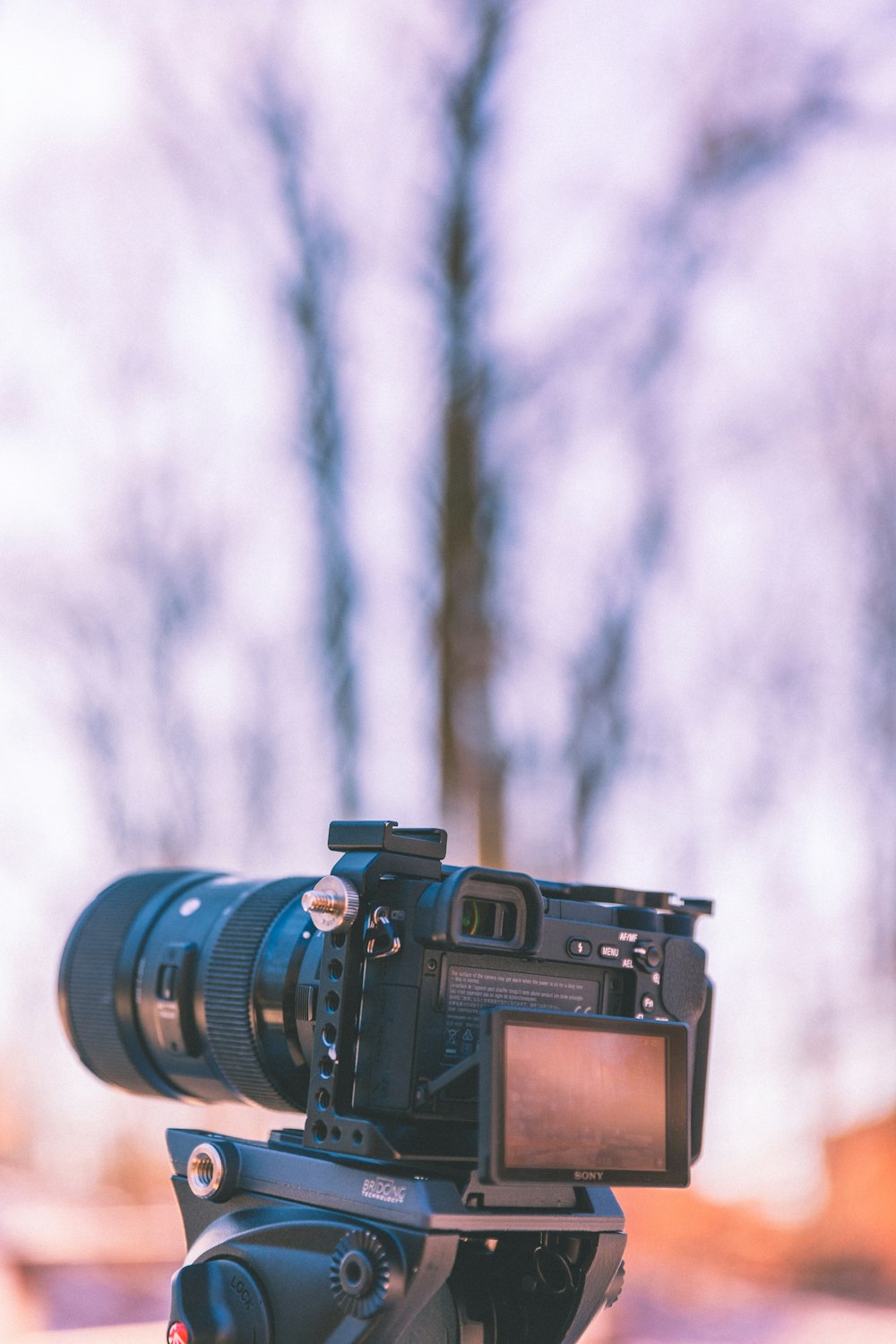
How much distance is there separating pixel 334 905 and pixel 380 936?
4 cm

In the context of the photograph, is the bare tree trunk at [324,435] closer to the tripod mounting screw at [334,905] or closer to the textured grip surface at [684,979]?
the textured grip surface at [684,979]

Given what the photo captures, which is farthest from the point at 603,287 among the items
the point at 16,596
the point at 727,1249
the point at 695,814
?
the point at 727,1249

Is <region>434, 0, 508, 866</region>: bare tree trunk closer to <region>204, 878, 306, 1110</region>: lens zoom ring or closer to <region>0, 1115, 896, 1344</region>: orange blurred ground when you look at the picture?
<region>0, 1115, 896, 1344</region>: orange blurred ground

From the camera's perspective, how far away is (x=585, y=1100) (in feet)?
3.44

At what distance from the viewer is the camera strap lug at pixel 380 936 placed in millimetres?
1064

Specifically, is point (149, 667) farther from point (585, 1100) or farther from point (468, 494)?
point (585, 1100)

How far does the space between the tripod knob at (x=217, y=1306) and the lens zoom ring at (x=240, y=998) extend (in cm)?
15

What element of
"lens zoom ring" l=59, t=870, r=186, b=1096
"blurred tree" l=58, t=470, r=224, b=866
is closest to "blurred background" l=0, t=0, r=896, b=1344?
"blurred tree" l=58, t=470, r=224, b=866

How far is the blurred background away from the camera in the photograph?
295 cm

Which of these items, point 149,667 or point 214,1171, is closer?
point 214,1171

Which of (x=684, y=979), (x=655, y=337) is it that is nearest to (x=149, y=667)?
(x=655, y=337)

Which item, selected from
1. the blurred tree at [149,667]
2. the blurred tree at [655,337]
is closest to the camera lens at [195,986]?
the blurred tree at [149,667]

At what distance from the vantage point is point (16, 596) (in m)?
2.86

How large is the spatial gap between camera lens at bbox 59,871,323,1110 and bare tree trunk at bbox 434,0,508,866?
5.01 ft
